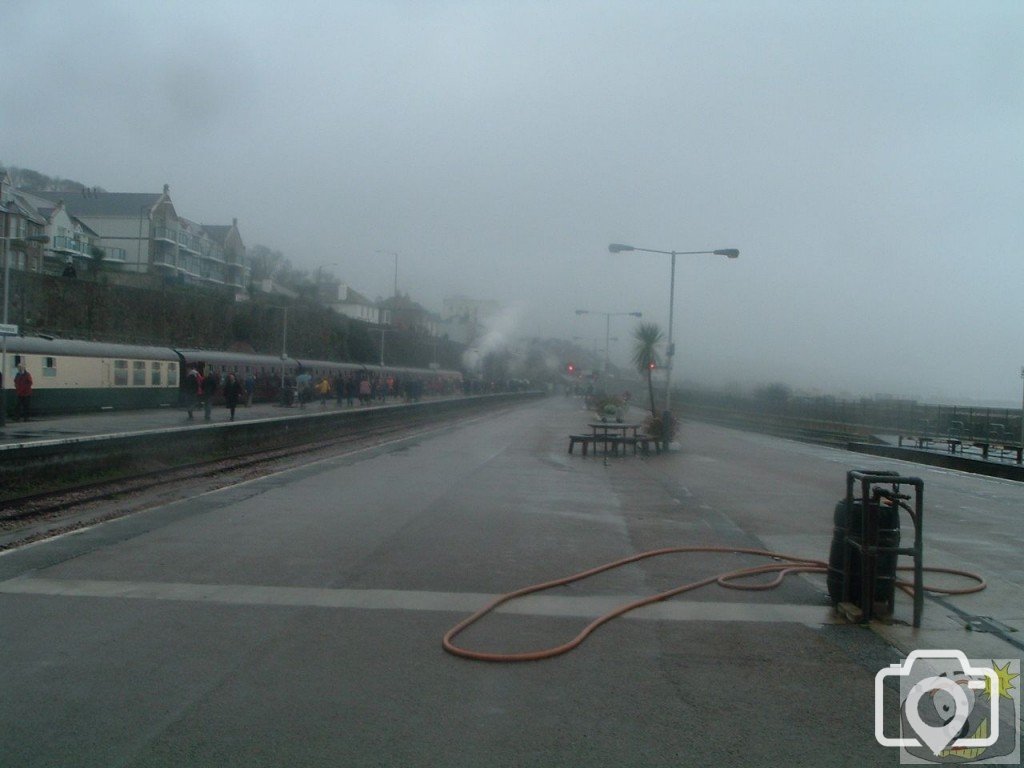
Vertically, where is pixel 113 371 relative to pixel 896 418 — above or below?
above

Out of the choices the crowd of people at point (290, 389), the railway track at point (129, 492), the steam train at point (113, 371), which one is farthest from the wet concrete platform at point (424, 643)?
the steam train at point (113, 371)

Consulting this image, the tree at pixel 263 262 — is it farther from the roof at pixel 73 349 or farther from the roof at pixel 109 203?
the roof at pixel 73 349

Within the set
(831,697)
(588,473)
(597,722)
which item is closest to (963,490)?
(588,473)

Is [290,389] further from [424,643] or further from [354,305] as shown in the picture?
[354,305]

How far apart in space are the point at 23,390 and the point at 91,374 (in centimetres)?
675

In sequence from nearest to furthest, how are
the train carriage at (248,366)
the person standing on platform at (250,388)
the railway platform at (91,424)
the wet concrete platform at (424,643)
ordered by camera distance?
the wet concrete platform at (424,643)
the railway platform at (91,424)
the train carriage at (248,366)
the person standing on platform at (250,388)

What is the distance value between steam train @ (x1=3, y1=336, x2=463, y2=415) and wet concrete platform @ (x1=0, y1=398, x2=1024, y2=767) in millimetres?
19231

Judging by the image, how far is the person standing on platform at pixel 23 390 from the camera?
1014 inches

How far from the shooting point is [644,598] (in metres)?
8.02

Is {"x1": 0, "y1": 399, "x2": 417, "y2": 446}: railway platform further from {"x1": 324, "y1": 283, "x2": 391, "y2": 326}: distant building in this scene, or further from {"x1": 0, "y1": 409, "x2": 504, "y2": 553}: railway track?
{"x1": 324, "y1": 283, "x2": 391, "y2": 326}: distant building

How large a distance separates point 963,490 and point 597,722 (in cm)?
1660

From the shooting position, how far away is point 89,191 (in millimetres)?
65062

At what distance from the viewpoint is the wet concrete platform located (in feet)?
15.5

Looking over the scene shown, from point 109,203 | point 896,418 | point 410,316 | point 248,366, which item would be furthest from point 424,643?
point 410,316
